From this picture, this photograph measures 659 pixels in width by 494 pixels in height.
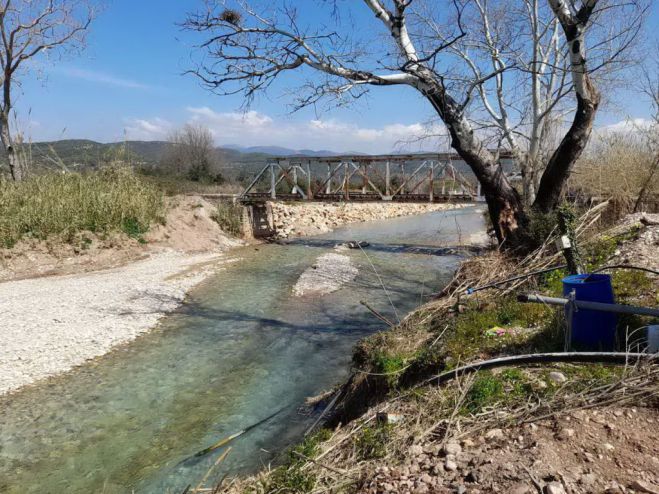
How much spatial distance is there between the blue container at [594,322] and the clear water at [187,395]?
9.35 feet

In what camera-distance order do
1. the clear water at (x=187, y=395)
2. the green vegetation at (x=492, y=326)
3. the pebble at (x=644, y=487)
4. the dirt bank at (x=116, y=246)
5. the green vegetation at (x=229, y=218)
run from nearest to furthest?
the pebble at (x=644, y=487) < the green vegetation at (x=492, y=326) < the clear water at (x=187, y=395) < the dirt bank at (x=116, y=246) < the green vegetation at (x=229, y=218)

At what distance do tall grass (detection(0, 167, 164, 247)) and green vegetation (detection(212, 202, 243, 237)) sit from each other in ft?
9.15

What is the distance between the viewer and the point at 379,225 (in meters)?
27.4

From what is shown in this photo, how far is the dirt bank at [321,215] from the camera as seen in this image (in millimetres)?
23141

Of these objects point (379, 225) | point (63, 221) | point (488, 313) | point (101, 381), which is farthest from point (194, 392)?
point (379, 225)

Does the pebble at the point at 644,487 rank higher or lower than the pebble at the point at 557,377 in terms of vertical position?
lower

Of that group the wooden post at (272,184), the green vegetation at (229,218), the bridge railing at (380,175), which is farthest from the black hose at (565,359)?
the wooden post at (272,184)

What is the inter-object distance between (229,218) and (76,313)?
11460mm

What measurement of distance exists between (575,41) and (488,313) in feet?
14.4

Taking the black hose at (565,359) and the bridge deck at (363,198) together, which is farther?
the bridge deck at (363,198)

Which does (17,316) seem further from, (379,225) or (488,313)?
(379,225)

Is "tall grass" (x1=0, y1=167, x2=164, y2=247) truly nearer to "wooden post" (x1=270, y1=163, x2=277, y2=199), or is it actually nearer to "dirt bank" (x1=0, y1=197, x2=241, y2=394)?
"dirt bank" (x1=0, y1=197, x2=241, y2=394)

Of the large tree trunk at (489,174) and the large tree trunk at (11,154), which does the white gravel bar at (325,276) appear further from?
the large tree trunk at (11,154)

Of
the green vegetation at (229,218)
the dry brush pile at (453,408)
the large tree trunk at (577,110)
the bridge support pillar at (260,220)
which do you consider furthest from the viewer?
the bridge support pillar at (260,220)
